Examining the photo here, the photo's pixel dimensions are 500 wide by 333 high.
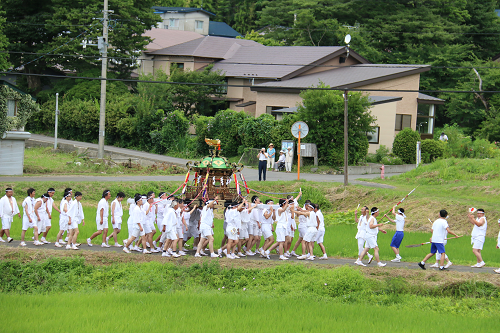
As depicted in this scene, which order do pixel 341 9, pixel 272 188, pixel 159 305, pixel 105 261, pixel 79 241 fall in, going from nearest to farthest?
pixel 159 305 → pixel 105 261 → pixel 79 241 → pixel 272 188 → pixel 341 9

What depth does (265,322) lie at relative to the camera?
36.8 feet

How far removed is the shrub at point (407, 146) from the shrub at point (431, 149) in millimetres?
566

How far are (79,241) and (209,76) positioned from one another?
2861cm

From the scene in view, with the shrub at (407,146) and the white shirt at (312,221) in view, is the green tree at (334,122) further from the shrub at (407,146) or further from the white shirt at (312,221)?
the white shirt at (312,221)

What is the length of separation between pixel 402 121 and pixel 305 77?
8007 millimetres

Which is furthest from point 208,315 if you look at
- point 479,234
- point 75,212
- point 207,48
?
point 207,48

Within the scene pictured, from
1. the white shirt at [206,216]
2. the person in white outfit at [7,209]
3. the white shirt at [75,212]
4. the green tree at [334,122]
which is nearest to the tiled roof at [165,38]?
the green tree at [334,122]

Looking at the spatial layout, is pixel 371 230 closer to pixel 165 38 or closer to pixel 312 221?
pixel 312 221

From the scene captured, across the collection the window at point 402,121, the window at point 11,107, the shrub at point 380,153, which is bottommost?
the shrub at point 380,153

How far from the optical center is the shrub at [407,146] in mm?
34719

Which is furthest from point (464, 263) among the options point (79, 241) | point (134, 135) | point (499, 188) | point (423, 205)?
point (134, 135)

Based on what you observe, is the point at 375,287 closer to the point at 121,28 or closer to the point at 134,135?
the point at 134,135

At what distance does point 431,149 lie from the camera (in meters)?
34.6

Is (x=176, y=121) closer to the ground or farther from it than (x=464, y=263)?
farther from it
